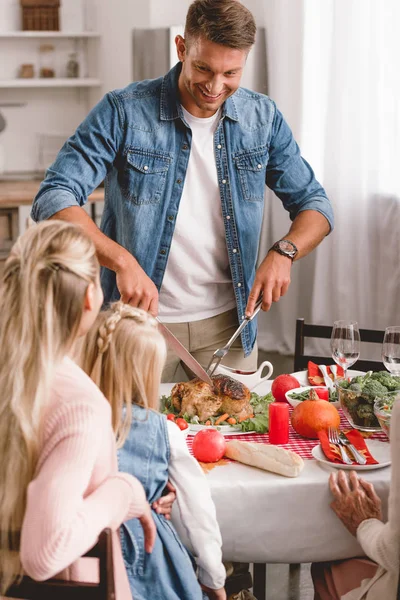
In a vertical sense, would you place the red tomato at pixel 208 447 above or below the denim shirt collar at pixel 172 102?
below

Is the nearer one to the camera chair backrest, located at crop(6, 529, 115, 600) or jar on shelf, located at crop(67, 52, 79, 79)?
chair backrest, located at crop(6, 529, 115, 600)

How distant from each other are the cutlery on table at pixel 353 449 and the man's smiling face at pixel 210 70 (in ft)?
3.02

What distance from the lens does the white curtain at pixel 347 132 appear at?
3748 mm

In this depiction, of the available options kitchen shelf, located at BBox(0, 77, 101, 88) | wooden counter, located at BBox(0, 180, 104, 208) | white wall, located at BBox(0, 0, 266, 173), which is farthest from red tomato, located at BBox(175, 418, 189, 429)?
kitchen shelf, located at BBox(0, 77, 101, 88)

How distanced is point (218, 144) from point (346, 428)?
899 mm

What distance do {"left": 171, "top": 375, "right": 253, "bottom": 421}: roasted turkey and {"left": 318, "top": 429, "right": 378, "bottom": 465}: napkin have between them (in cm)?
20

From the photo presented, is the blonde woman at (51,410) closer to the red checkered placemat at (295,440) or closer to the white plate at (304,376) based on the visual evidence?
the red checkered placemat at (295,440)

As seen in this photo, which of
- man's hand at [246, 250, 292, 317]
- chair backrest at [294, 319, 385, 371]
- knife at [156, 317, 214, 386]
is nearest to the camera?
knife at [156, 317, 214, 386]


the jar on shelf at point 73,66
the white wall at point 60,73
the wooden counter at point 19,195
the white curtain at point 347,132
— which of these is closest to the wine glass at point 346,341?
the white curtain at point 347,132

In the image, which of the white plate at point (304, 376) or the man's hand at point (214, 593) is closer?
the man's hand at point (214, 593)

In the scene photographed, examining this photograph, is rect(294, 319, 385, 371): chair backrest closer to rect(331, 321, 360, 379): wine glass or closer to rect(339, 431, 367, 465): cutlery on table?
rect(331, 321, 360, 379): wine glass

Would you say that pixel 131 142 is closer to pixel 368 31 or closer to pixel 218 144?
pixel 218 144

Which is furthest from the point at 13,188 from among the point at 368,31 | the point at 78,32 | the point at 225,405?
the point at 225,405

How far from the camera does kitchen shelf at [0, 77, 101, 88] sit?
18.5 ft
